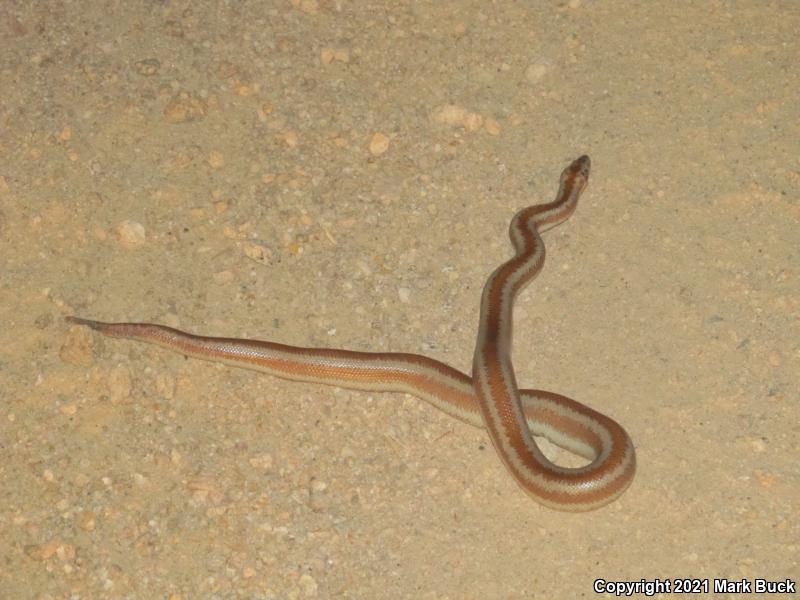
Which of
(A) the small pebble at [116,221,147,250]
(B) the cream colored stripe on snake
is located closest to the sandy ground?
(A) the small pebble at [116,221,147,250]

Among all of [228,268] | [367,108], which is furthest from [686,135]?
[228,268]

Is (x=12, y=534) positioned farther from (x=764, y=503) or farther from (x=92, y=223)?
(x=764, y=503)

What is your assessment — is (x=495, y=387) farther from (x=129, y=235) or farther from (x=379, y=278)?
(x=129, y=235)

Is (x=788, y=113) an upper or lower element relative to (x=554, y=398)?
upper

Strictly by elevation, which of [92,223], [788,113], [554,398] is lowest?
[92,223]

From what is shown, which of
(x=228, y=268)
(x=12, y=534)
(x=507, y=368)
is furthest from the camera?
(x=228, y=268)

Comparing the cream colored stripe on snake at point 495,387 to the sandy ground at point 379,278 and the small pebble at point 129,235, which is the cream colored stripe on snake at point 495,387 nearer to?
the sandy ground at point 379,278

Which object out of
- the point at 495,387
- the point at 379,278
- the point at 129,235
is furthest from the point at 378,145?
the point at 495,387
